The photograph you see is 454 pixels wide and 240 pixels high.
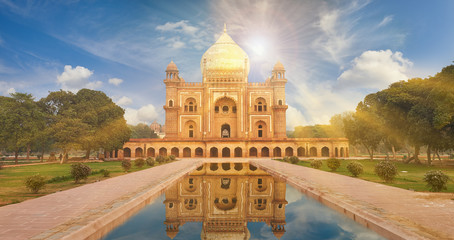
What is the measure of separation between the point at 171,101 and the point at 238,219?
110 feet

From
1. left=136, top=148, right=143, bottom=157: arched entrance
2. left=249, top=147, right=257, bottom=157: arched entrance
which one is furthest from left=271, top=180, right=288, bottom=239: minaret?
left=136, top=148, right=143, bottom=157: arched entrance

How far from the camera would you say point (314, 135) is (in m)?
58.0

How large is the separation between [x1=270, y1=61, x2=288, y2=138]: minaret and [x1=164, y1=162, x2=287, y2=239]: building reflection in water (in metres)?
28.9

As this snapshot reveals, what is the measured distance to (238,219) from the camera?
19.1 ft

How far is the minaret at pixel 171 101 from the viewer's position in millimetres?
37500

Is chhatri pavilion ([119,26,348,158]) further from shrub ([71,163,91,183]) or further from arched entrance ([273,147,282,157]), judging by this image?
shrub ([71,163,91,183])

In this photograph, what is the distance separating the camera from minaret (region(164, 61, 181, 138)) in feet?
123

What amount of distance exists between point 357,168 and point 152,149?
90.1 ft

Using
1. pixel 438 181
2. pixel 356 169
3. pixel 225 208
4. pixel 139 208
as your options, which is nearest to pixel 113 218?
pixel 139 208

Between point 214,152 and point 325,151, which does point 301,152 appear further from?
point 214,152

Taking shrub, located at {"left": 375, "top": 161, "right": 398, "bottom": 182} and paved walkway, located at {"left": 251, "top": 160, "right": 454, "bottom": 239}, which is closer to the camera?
paved walkway, located at {"left": 251, "top": 160, "right": 454, "bottom": 239}

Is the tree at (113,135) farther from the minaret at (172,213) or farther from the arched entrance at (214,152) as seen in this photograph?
the minaret at (172,213)

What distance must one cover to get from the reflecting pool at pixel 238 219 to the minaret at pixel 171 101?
97.5ft

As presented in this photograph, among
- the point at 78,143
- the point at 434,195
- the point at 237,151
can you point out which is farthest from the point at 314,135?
the point at 434,195
